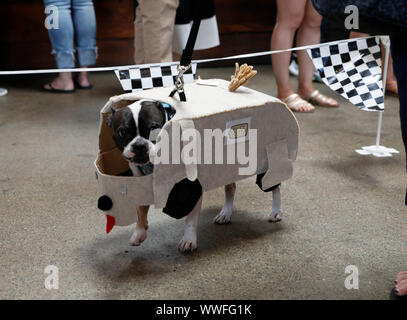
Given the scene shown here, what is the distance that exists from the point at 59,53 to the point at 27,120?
0.75m

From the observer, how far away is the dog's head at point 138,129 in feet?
4.43

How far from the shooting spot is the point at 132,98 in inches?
57.8

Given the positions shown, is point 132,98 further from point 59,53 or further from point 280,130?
point 59,53

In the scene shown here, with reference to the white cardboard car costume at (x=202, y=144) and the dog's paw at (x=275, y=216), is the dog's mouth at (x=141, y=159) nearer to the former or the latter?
the white cardboard car costume at (x=202, y=144)

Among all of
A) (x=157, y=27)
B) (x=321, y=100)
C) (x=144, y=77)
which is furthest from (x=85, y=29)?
(x=144, y=77)

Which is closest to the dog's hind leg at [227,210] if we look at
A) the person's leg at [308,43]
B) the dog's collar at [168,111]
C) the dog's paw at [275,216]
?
the dog's paw at [275,216]

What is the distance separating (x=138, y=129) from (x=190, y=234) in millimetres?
419

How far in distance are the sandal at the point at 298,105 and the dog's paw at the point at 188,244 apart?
186 cm

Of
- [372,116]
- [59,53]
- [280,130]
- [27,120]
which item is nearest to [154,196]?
[280,130]

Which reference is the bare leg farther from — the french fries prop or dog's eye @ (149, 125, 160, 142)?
dog's eye @ (149, 125, 160, 142)

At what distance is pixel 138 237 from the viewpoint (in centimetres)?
158

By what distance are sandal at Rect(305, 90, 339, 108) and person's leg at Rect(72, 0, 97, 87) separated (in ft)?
5.42

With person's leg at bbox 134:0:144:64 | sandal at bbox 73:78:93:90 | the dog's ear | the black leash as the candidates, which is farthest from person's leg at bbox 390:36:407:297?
sandal at bbox 73:78:93:90

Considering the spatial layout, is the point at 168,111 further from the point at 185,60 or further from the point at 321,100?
the point at 321,100
